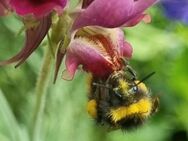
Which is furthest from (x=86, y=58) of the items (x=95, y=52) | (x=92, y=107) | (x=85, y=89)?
(x=85, y=89)

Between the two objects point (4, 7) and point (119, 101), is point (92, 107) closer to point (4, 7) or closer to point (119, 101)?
point (119, 101)

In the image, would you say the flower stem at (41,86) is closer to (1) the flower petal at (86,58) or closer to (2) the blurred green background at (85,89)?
(1) the flower petal at (86,58)

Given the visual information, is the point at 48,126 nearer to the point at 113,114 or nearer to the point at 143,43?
the point at 143,43

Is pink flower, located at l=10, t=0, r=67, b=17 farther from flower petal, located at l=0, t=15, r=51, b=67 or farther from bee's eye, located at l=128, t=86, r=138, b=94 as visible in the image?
bee's eye, located at l=128, t=86, r=138, b=94

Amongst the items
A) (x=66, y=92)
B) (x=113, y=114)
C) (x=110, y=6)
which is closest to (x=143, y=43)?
(x=66, y=92)

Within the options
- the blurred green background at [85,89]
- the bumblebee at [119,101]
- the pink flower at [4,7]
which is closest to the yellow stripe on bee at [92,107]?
the bumblebee at [119,101]

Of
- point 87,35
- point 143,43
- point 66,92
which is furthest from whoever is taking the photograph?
point 143,43
